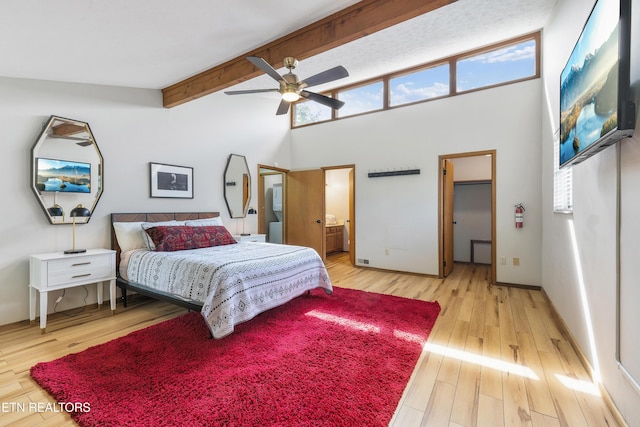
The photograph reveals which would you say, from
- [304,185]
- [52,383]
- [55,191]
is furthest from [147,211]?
[304,185]

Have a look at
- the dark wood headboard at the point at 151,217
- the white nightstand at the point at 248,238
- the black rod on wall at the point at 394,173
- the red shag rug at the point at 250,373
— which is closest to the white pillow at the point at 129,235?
the dark wood headboard at the point at 151,217

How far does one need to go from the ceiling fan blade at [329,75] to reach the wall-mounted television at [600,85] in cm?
167

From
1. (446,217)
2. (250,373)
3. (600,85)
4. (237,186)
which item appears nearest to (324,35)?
(600,85)

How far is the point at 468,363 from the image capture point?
2123 millimetres

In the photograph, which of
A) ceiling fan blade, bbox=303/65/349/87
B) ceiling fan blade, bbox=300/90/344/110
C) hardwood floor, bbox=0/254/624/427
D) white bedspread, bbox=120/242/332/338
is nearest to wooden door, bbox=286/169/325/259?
white bedspread, bbox=120/242/332/338

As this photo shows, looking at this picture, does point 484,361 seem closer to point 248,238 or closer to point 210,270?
point 210,270

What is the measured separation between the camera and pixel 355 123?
549 centimetres

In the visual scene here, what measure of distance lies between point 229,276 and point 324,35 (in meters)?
2.31

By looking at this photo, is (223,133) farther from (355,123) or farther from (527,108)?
(527,108)

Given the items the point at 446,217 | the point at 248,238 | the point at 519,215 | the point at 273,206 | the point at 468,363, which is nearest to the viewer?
the point at 468,363

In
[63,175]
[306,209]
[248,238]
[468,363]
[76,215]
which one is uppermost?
[63,175]

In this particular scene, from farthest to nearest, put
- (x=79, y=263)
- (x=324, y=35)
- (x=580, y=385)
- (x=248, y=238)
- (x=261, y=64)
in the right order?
(x=248, y=238)
(x=79, y=263)
(x=324, y=35)
(x=261, y=64)
(x=580, y=385)

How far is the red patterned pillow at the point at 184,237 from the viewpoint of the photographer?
334 centimetres

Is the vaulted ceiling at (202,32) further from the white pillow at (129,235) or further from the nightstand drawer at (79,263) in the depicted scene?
the nightstand drawer at (79,263)
